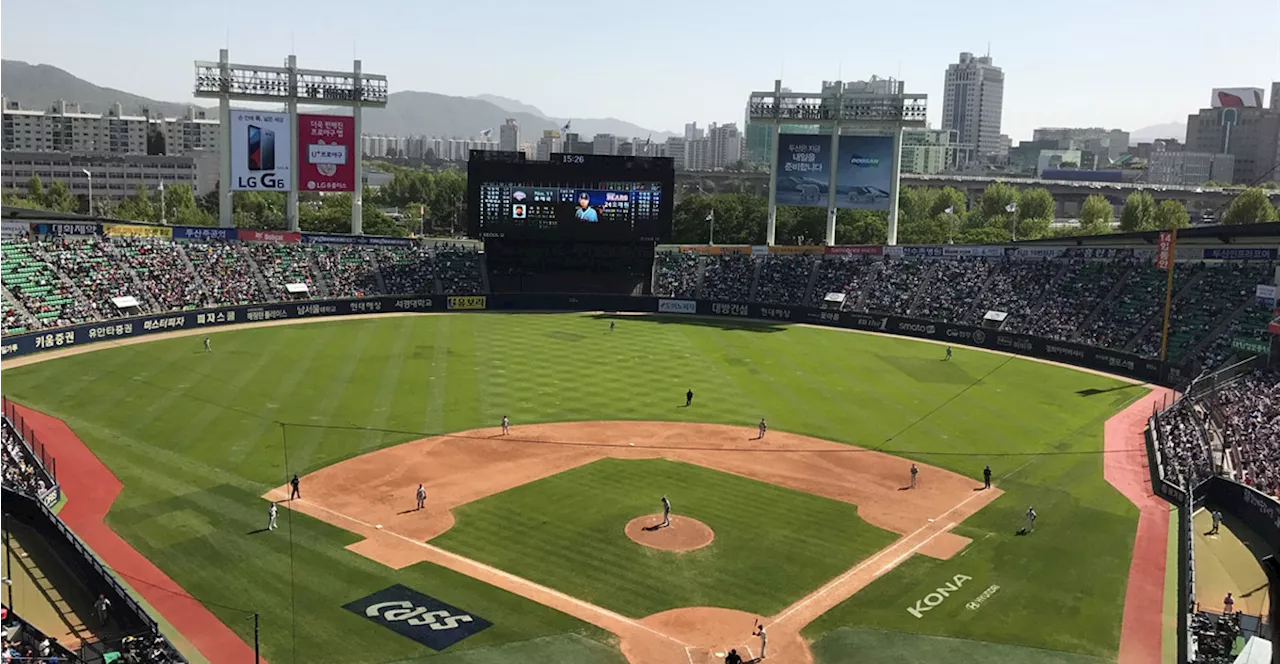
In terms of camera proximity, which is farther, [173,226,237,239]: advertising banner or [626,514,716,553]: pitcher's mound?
[173,226,237,239]: advertising banner

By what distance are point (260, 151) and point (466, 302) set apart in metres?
21.6

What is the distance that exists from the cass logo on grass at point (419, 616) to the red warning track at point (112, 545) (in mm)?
3476

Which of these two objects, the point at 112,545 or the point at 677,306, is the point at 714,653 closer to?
the point at 112,545

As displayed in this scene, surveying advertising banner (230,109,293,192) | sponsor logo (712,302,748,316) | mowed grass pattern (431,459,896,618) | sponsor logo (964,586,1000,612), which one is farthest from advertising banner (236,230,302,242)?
sponsor logo (964,586,1000,612)

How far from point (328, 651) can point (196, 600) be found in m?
5.47

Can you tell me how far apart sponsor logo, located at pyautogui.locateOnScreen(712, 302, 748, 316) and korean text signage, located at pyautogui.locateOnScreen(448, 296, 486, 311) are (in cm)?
2168

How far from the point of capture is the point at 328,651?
2408 cm

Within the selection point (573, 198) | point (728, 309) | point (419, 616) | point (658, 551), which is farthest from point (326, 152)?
point (419, 616)

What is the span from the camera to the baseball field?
26094 mm

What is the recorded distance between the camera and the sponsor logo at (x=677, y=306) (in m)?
88.3

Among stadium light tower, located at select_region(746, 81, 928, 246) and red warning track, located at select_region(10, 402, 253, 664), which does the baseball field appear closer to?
red warning track, located at select_region(10, 402, 253, 664)

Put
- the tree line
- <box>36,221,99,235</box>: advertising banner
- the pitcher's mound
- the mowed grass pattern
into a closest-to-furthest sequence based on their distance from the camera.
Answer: the mowed grass pattern → the pitcher's mound → <box>36,221,99,235</box>: advertising banner → the tree line

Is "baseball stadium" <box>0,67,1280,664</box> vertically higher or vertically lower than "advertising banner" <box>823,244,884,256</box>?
lower

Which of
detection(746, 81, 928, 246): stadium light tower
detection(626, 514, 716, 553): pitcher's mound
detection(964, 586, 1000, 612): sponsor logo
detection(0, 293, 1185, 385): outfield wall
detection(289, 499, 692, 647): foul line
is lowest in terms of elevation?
detection(289, 499, 692, 647): foul line
